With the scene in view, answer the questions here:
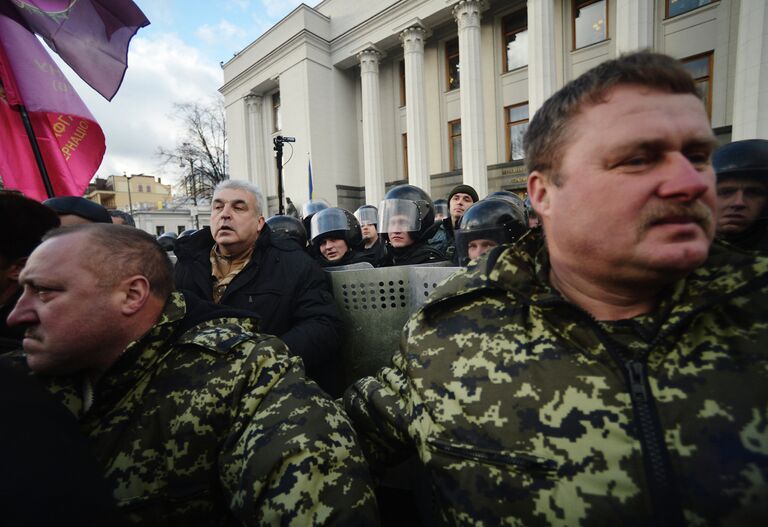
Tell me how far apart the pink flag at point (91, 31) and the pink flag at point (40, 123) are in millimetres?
161

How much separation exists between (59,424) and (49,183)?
Result: 3.54 metres

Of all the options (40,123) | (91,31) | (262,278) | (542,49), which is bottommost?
(262,278)

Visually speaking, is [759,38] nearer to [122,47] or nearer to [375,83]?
[122,47]

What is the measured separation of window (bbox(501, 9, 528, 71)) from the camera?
54.5ft

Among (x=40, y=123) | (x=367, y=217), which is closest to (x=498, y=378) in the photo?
(x=40, y=123)

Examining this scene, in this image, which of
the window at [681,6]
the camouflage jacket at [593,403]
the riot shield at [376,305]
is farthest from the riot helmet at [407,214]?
the window at [681,6]

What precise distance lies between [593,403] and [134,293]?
63.9 inches

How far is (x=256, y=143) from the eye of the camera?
2506 centimetres

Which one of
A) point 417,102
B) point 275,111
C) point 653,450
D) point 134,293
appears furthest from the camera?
point 275,111

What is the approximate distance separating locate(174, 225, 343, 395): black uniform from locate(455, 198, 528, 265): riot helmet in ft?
3.55

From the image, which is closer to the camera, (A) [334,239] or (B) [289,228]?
(A) [334,239]

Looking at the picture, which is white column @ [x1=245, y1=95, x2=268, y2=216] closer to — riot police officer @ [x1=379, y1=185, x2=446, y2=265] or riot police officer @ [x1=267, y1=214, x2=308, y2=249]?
riot police officer @ [x1=267, y1=214, x2=308, y2=249]

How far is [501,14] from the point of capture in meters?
16.9

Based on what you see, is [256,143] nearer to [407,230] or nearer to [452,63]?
[452,63]
